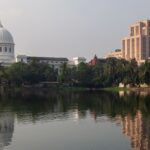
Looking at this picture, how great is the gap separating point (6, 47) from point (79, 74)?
1563 inches

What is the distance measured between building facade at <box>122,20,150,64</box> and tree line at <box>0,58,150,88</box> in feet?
103

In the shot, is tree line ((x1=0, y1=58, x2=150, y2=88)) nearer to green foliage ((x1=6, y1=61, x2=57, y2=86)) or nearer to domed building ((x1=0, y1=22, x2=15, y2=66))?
green foliage ((x1=6, y1=61, x2=57, y2=86))

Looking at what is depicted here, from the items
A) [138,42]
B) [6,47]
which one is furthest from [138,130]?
[138,42]

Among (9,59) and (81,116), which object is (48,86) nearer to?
(9,59)

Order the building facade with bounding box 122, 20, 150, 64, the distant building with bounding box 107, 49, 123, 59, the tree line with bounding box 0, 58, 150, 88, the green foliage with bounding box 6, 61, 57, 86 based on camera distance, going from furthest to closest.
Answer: the distant building with bounding box 107, 49, 123, 59, the building facade with bounding box 122, 20, 150, 64, the green foliage with bounding box 6, 61, 57, 86, the tree line with bounding box 0, 58, 150, 88

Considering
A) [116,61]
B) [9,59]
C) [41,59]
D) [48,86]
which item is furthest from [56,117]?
[41,59]

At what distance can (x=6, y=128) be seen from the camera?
26125mm

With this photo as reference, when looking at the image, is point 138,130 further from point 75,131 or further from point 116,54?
point 116,54

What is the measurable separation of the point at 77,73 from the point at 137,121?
258 feet

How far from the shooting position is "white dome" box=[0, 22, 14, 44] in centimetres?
13400

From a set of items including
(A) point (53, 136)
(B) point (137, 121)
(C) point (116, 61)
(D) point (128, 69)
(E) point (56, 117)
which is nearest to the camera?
(A) point (53, 136)

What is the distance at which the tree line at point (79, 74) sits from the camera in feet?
298

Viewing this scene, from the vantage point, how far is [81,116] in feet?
106

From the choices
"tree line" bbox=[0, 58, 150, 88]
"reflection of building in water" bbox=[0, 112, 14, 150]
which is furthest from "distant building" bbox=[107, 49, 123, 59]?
"reflection of building in water" bbox=[0, 112, 14, 150]
